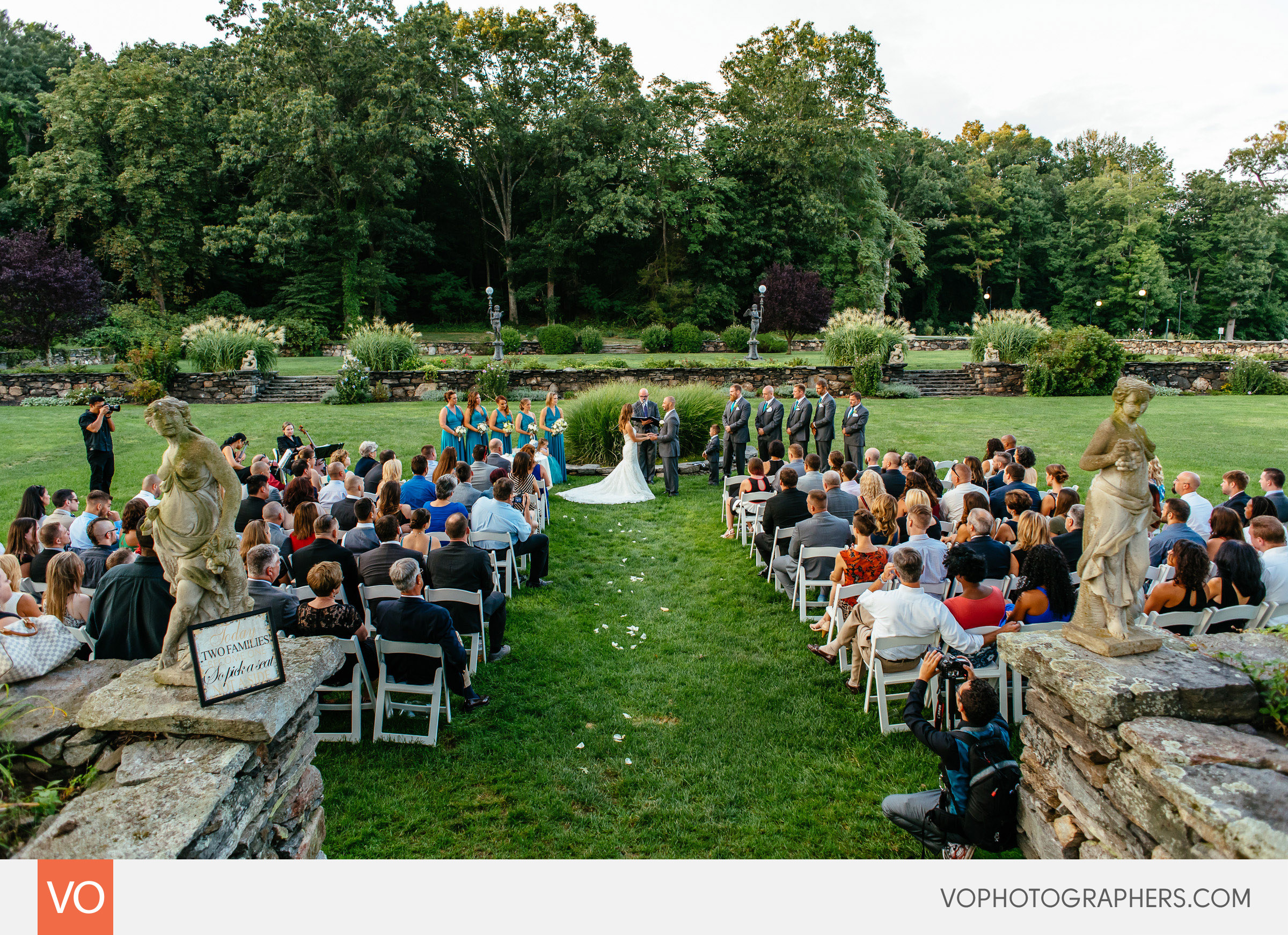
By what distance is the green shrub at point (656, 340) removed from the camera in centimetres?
3403

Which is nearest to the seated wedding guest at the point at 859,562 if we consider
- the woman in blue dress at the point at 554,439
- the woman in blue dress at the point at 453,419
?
the woman in blue dress at the point at 554,439

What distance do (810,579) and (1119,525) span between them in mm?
3717

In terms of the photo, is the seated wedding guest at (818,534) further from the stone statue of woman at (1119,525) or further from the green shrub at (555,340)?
the green shrub at (555,340)

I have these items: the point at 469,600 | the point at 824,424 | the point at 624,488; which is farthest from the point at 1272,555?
the point at 624,488

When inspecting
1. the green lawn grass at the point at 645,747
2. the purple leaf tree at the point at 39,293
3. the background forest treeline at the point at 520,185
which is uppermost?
the background forest treeline at the point at 520,185

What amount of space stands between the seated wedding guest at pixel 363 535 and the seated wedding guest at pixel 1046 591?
4.79 meters

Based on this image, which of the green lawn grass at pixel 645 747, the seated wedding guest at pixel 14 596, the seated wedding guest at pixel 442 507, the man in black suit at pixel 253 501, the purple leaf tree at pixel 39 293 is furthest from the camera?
the purple leaf tree at pixel 39 293

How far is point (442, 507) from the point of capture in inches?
274

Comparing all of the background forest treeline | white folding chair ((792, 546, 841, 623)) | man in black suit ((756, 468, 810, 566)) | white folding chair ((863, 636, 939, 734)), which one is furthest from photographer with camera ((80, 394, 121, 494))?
the background forest treeline

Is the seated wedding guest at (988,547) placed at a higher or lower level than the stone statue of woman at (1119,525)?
lower

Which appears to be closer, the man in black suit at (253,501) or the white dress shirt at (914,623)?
the white dress shirt at (914,623)

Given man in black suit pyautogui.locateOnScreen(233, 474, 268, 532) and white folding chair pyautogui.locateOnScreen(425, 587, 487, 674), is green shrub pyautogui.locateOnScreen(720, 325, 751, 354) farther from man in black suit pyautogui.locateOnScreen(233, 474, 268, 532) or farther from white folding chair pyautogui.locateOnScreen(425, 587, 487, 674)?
white folding chair pyautogui.locateOnScreen(425, 587, 487, 674)

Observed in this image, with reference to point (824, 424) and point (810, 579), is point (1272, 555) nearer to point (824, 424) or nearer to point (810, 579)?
point (810, 579)
